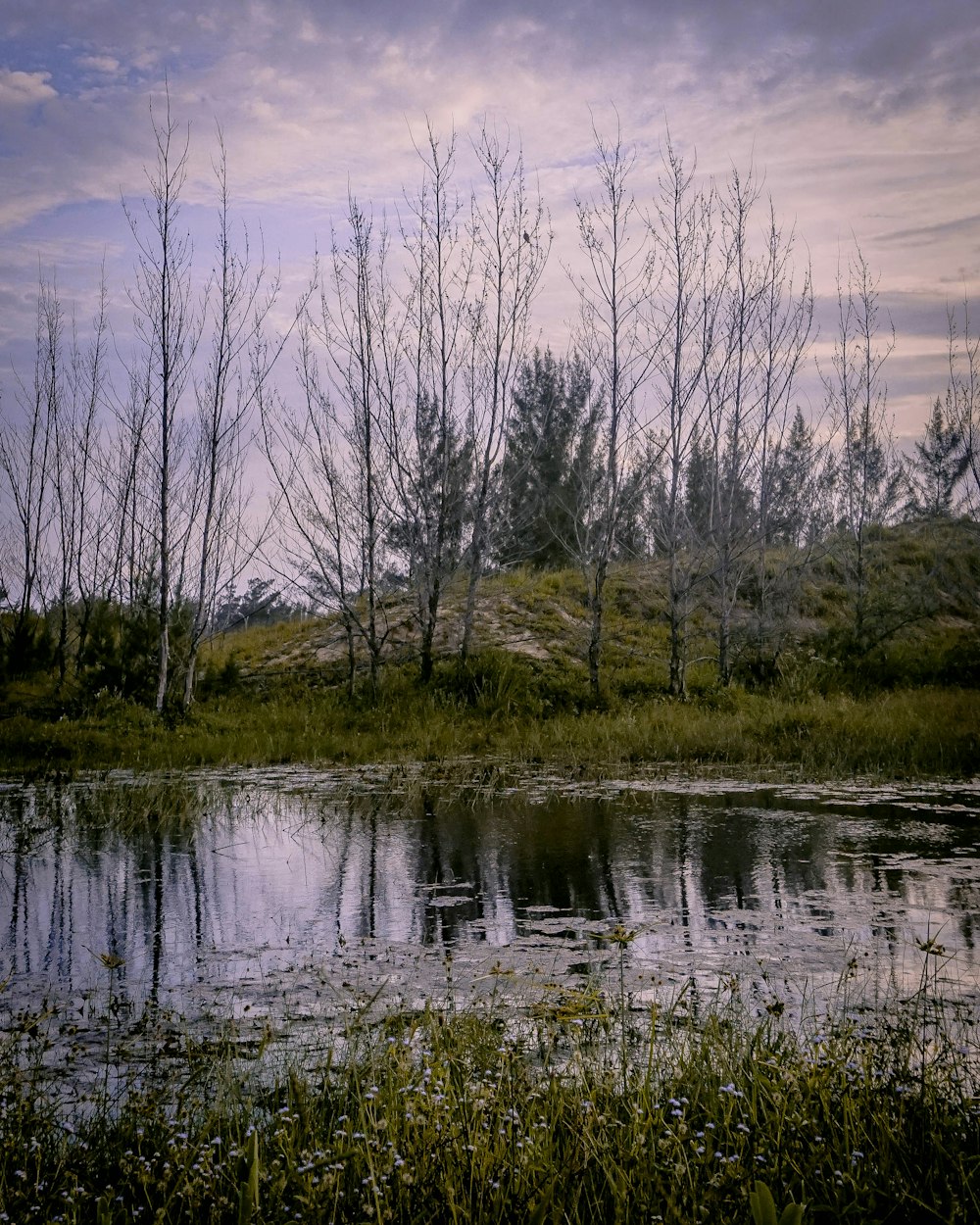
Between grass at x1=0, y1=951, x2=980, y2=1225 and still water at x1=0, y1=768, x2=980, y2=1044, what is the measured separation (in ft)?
2.30

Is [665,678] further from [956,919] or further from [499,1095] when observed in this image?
[499,1095]

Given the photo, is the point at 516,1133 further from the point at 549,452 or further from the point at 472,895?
the point at 549,452

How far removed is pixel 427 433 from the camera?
17.3 metres

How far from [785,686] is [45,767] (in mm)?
11602

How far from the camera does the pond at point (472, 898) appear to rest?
447cm

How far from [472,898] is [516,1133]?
129 inches

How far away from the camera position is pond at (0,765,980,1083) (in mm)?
4473

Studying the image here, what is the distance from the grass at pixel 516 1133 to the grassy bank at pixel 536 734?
7.75m

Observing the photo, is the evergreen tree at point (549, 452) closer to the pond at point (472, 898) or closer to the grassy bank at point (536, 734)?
the grassy bank at point (536, 734)

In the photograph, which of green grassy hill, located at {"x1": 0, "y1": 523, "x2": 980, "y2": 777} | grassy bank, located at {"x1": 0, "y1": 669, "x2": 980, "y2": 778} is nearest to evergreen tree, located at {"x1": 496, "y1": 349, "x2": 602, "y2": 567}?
green grassy hill, located at {"x1": 0, "y1": 523, "x2": 980, "y2": 777}

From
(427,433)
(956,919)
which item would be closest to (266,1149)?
(956,919)

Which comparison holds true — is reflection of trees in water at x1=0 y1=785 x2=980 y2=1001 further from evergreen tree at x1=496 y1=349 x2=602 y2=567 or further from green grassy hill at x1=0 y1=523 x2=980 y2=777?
evergreen tree at x1=496 y1=349 x2=602 y2=567

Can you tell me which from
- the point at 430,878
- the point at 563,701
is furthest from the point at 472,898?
the point at 563,701

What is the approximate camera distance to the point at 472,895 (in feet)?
20.6
